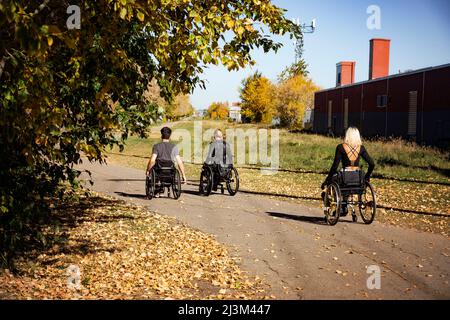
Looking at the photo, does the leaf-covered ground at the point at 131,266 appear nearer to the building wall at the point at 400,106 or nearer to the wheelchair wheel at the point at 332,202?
the wheelchair wheel at the point at 332,202

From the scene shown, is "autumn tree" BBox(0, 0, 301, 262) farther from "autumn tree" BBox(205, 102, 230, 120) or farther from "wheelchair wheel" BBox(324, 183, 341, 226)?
"autumn tree" BBox(205, 102, 230, 120)

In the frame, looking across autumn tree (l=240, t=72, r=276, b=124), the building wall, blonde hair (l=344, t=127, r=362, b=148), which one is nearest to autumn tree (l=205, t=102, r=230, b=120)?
autumn tree (l=240, t=72, r=276, b=124)

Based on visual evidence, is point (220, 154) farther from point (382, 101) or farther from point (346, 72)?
point (346, 72)

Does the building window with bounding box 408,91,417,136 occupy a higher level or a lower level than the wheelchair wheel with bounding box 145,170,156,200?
higher

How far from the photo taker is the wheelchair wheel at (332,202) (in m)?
8.80

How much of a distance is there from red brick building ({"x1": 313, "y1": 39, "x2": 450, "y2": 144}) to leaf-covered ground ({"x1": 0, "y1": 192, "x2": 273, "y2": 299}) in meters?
25.0

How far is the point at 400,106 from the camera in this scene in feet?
115

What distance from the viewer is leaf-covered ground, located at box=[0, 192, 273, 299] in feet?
18.3

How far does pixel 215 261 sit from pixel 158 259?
0.88 m

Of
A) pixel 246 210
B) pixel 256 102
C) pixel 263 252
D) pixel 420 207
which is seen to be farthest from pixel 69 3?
pixel 256 102

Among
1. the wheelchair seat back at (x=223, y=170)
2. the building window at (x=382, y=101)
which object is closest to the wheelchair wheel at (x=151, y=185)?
the wheelchair seat back at (x=223, y=170)

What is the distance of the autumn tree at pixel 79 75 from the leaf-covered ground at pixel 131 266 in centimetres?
65

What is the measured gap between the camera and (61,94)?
20.2 feet

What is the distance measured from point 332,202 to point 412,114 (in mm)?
27319
